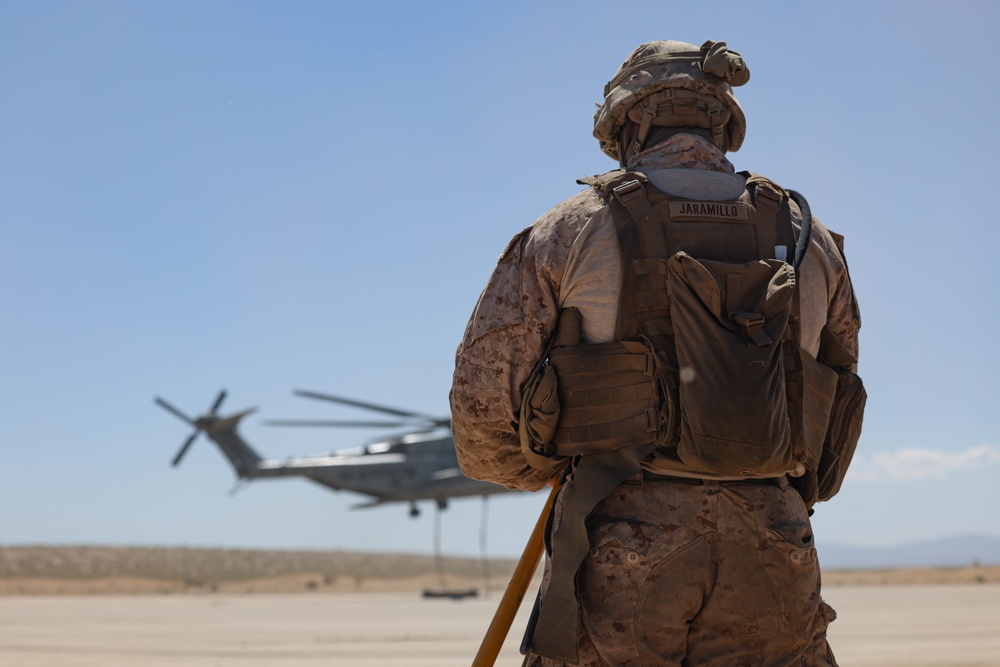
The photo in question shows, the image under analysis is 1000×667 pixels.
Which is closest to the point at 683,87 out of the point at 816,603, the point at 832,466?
the point at 832,466

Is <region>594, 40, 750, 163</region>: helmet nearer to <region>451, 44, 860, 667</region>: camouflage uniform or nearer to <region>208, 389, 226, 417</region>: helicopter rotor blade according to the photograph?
<region>451, 44, 860, 667</region>: camouflage uniform

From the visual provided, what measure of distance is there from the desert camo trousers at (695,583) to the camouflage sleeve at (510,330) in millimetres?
341

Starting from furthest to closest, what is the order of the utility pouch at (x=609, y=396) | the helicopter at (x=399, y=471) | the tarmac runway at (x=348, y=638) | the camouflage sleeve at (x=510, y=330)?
1. the helicopter at (x=399, y=471)
2. the tarmac runway at (x=348, y=638)
3. the camouflage sleeve at (x=510, y=330)
4. the utility pouch at (x=609, y=396)

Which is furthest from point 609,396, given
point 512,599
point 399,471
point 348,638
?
point 399,471

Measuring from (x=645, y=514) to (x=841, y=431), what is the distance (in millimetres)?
662

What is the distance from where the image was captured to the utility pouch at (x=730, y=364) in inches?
91.4

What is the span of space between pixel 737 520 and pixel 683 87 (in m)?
1.08

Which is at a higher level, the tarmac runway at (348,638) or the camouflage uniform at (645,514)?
the camouflage uniform at (645,514)

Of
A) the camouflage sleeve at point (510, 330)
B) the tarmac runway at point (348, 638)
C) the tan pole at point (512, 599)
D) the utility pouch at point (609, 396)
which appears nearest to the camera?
the utility pouch at point (609, 396)

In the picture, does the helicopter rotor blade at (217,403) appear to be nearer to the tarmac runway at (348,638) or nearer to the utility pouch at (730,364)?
the tarmac runway at (348,638)

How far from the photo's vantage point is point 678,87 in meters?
2.74

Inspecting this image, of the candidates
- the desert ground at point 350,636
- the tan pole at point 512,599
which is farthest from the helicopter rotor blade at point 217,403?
the tan pole at point 512,599

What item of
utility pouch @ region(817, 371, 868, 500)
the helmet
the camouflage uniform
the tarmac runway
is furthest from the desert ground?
the helmet

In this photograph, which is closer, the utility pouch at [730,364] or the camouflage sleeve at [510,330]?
the utility pouch at [730,364]
